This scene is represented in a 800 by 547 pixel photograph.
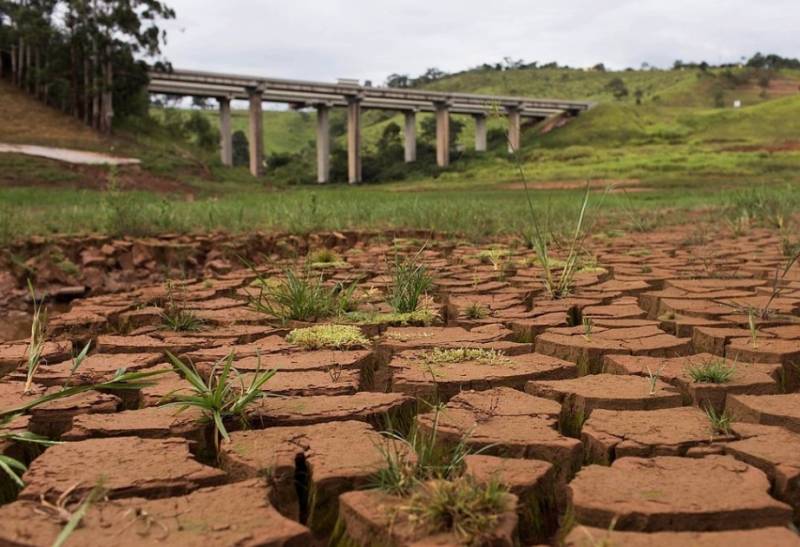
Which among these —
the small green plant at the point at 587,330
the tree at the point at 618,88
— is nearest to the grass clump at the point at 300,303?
the small green plant at the point at 587,330

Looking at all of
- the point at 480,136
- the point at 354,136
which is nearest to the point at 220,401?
the point at 354,136

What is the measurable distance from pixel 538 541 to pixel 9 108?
31.3 metres

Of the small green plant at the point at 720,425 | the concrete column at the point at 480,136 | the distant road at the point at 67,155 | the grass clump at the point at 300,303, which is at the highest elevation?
the concrete column at the point at 480,136

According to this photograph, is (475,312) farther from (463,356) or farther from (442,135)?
(442,135)

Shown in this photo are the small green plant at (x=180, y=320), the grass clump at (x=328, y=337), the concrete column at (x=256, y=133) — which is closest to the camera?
the grass clump at (x=328, y=337)

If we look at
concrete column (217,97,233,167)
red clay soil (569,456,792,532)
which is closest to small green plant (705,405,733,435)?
red clay soil (569,456,792,532)

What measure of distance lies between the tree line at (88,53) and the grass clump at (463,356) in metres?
28.3

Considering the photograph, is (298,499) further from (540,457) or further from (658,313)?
(658,313)

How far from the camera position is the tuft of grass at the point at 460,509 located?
124 cm

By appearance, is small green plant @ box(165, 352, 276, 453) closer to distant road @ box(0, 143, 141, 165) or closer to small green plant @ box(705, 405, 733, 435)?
small green plant @ box(705, 405, 733, 435)

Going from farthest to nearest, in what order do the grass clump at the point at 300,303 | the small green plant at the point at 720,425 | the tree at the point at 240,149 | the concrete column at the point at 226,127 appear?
the tree at the point at 240,149 < the concrete column at the point at 226,127 < the grass clump at the point at 300,303 < the small green plant at the point at 720,425

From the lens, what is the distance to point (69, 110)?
30.6 metres

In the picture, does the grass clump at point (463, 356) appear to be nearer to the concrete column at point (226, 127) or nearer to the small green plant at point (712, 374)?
the small green plant at point (712, 374)

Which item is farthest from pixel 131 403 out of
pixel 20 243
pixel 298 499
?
pixel 20 243
